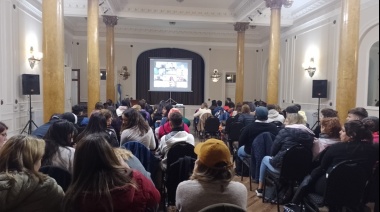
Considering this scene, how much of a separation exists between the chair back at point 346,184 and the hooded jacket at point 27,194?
2.14 meters

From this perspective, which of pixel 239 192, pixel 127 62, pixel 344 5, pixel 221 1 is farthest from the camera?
pixel 127 62

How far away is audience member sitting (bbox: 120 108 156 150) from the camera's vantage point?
4.06 meters

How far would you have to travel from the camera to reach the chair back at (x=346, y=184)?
265 cm

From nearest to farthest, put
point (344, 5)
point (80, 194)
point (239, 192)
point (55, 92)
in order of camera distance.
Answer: point (80, 194)
point (239, 192)
point (55, 92)
point (344, 5)

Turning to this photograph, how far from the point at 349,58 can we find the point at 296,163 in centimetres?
367

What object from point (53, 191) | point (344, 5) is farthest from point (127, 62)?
point (53, 191)

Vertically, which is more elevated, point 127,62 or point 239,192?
point 127,62

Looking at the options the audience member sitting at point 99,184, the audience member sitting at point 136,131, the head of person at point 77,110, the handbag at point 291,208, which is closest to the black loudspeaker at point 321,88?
the handbag at point 291,208

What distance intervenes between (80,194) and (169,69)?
47.9 feet

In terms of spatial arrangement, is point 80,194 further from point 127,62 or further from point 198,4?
point 127,62

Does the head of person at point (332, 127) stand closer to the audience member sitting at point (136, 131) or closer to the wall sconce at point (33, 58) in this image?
the audience member sitting at point (136, 131)

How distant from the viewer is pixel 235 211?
1542 mm

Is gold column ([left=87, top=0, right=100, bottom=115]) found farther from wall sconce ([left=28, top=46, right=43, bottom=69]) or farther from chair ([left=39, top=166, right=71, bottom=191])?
chair ([left=39, top=166, right=71, bottom=191])

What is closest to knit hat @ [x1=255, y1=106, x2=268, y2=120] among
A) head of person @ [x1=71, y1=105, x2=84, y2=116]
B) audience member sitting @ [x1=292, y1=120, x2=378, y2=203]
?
audience member sitting @ [x1=292, y1=120, x2=378, y2=203]
